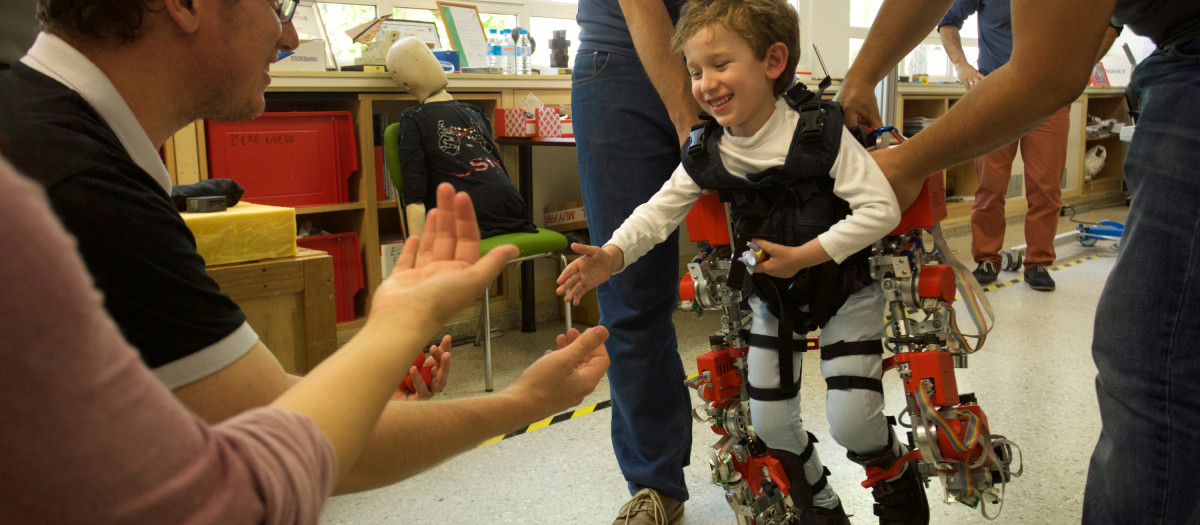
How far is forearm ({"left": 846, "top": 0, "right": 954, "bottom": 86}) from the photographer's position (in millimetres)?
1693

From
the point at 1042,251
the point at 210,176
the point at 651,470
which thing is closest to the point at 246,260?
the point at 210,176

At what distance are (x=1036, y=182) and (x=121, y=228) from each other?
173 inches

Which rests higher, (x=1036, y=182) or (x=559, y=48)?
(x=559, y=48)

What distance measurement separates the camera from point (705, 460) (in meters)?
2.41

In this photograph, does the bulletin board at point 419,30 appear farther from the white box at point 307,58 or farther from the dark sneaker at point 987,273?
the dark sneaker at point 987,273

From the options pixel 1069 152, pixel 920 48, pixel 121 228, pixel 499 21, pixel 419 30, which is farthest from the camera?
pixel 1069 152

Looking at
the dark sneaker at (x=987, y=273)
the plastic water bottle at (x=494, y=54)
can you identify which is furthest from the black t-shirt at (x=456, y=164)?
the dark sneaker at (x=987, y=273)

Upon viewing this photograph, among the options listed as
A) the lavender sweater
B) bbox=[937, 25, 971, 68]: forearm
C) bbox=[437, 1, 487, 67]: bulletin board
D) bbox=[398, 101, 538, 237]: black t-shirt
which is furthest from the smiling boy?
bbox=[937, 25, 971, 68]: forearm

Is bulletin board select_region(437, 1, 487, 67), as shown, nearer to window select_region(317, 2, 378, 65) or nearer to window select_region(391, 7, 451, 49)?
window select_region(391, 7, 451, 49)

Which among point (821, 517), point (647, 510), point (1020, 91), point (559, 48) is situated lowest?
point (647, 510)

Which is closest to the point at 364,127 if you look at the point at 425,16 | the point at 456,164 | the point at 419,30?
the point at 456,164

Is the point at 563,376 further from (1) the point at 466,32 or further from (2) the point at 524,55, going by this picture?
(1) the point at 466,32

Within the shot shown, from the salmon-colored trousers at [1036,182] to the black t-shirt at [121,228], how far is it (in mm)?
4134

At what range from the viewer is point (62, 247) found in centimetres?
41
